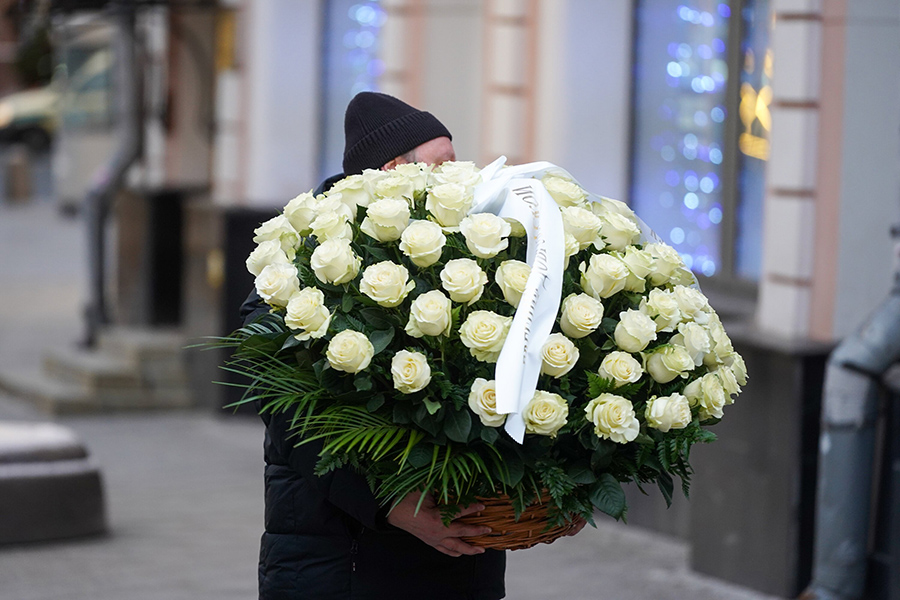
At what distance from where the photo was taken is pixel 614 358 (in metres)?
2.40

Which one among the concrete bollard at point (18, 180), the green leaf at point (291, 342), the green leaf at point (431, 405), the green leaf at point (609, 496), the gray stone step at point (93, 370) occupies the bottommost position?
the gray stone step at point (93, 370)

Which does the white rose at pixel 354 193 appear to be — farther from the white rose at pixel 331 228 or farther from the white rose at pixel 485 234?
the white rose at pixel 485 234


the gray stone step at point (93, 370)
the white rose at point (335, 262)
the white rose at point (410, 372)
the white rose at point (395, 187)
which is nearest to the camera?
the white rose at point (410, 372)

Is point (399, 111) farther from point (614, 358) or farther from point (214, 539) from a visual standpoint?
point (214, 539)

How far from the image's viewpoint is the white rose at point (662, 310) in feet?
8.07

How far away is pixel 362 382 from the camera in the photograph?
2361 millimetres

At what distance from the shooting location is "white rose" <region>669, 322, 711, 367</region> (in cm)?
248

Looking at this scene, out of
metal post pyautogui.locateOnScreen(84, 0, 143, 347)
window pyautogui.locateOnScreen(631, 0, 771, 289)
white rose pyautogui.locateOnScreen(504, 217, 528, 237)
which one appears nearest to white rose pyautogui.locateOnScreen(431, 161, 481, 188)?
white rose pyautogui.locateOnScreen(504, 217, 528, 237)

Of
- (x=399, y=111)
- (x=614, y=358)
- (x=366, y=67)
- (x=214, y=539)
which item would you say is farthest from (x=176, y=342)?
(x=614, y=358)

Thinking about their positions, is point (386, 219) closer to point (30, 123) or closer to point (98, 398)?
point (98, 398)

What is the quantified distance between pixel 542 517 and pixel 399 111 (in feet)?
3.54

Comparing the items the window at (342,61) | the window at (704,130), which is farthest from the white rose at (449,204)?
the window at (342,61)

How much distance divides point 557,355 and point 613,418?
0.49 feet

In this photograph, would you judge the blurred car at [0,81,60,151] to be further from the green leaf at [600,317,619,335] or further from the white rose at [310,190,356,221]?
the green leaf at [600,317,619,335]
